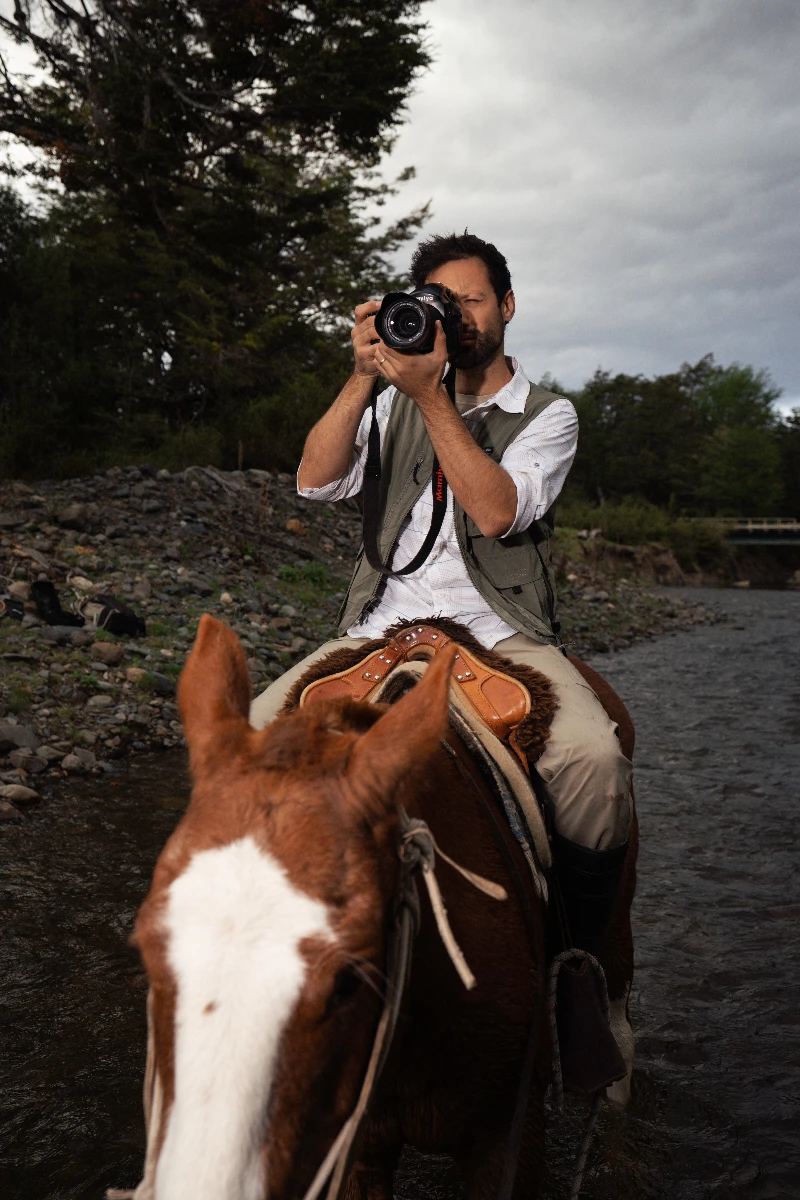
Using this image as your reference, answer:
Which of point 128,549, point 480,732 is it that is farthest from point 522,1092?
point 128,549

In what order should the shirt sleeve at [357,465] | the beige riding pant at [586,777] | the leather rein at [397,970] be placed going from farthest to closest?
the shirt sleeve at [357,465], the beige riding pant at [586,777], the leather rein at [397,970]

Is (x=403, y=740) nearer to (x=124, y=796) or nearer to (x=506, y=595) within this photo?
(x=506, y=595)

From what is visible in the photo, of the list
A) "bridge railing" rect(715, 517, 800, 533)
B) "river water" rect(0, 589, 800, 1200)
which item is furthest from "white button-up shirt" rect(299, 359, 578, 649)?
"bridge railing" rect(715, 517, 800, 533)

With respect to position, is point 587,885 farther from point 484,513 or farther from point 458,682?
point 484,513

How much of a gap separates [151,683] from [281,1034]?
582cm

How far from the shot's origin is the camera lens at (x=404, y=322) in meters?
2.41

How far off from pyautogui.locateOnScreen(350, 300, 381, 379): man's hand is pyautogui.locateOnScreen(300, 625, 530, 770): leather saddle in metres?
0.83

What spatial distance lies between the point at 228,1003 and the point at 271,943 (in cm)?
9

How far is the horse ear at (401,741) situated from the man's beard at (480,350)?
1.81 meters

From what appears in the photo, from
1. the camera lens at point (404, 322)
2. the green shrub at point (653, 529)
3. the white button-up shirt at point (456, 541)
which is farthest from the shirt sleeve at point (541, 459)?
the green shrub at point (653, 529)

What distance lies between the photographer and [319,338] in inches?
896

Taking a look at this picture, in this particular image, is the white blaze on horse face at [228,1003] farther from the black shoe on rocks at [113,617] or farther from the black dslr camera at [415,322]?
the black shoe on rocks at [113,617]

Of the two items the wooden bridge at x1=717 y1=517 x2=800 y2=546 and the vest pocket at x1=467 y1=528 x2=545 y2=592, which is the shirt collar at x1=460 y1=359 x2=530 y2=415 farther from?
the wooden bridge at x1=717 y1=517 x2=800 y2=546

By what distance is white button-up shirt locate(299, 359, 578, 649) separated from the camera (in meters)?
2.64
